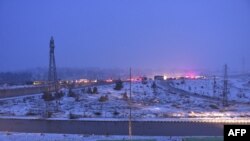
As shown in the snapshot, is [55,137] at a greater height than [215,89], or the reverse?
[55,137]

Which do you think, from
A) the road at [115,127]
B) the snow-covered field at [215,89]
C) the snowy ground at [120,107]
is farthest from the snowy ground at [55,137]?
the snow-covered field at [215,89]

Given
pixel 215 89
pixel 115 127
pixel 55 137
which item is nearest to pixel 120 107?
pixel 115 127

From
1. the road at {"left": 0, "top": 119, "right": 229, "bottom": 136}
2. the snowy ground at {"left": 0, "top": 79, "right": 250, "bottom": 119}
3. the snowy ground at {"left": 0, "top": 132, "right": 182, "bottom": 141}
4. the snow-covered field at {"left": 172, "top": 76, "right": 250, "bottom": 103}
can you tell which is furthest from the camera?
the snow-covered field at {"left": 172, "top": 76, "right": 250, "bottom": 103}

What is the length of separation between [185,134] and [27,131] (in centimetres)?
982

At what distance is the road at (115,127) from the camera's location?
25.8 m

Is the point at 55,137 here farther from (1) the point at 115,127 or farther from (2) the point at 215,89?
(2) the point at 215,89

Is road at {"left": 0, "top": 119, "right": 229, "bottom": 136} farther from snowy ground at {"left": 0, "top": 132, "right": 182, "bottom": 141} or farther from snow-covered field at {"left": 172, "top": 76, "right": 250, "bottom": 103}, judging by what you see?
snow-covered field at {"left": 172, "top": 76, "right": 250, "bottom": 103}

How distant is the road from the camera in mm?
→ 25812

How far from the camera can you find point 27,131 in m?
27.0

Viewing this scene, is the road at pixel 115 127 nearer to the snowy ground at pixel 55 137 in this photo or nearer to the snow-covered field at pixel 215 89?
the snowy ground at pixel 55 137

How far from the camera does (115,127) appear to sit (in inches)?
1081

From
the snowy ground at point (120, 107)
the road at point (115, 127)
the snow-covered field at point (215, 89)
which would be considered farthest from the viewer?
the snow-covered field at point (215, 89)

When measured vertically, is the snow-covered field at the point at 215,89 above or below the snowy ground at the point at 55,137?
below

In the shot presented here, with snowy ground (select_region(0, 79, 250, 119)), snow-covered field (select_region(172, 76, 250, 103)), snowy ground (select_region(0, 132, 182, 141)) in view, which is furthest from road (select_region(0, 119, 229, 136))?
snow-covered field (select_region(172, 76, 250, 103))
